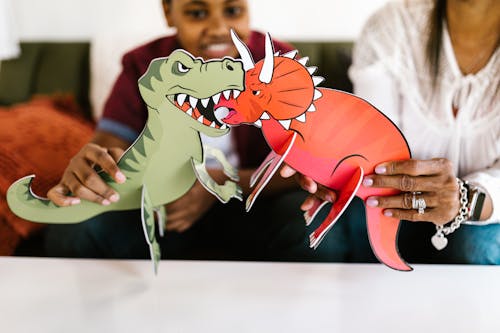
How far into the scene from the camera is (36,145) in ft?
3.23

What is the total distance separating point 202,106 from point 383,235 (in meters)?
0.31

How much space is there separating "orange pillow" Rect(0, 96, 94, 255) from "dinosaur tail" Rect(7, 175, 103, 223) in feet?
0.11

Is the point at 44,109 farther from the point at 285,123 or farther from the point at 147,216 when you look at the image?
the point at 285,123

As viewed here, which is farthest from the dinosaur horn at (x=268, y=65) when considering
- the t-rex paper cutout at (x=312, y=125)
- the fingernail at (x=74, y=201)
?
the fingernail at (x=74, y=201)

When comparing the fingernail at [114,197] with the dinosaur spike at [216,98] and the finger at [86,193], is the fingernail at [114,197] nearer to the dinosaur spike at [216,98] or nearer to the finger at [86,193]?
the finger at [86,193]

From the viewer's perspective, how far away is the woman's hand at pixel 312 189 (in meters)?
0.62

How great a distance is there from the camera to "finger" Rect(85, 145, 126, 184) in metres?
0.64

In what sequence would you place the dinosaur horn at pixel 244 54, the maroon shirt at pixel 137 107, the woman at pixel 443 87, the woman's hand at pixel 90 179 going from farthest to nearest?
the maroon shirt at pixel 137 107 → the woman at pixel 443 87 → the woman's hand at pixel 90 179 → the dinosaur horn at pixel 244 54

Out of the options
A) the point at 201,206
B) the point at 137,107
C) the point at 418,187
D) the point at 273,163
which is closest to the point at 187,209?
the point at 201,206

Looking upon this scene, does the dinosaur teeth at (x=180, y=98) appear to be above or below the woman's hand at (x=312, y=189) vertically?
above

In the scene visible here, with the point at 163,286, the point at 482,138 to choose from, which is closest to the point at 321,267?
the point at 163,286

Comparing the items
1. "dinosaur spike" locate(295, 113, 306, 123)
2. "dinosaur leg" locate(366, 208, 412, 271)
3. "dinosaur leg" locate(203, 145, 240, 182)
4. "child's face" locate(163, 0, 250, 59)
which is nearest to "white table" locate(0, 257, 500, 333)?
"dinosaur leg" locate(366, 208, 412, 271)

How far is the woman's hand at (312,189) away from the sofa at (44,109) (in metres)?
0.25

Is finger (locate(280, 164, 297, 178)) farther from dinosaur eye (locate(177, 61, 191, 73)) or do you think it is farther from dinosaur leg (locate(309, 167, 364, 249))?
dinosaur eye (locate(177, 61, 191, 73))
